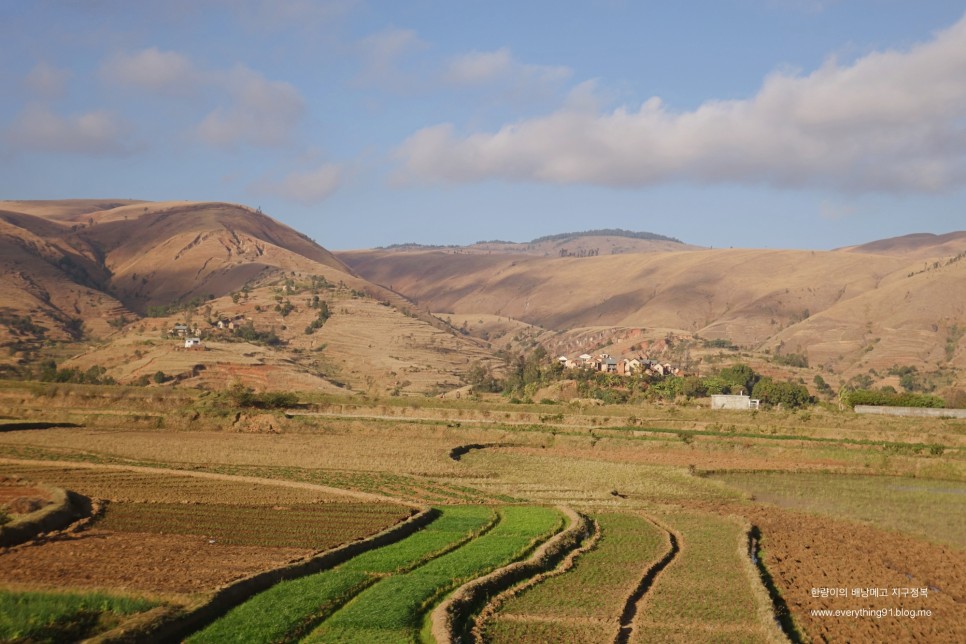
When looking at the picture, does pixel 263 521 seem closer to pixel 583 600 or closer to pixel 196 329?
pixel 583 600

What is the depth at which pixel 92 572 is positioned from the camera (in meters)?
20.5

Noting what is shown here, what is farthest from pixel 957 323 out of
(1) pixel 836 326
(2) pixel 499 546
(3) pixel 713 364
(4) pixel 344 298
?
(2) pixel 499 546

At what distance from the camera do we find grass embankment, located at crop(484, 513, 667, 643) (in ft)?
60.5

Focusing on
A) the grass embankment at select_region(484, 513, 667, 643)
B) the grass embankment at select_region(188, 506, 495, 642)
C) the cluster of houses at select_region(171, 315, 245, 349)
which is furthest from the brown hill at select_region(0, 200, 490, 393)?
the grass embankment at select_region(484, 513, 667, 643)

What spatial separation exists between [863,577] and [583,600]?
856cm

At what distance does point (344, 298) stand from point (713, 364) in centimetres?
7536

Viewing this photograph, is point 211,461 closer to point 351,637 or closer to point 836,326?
point 351,637

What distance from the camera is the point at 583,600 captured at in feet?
68.9

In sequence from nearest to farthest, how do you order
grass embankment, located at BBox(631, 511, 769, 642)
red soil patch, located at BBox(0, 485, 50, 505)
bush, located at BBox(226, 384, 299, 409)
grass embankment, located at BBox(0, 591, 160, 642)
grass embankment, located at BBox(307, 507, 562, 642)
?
1. grass embankment, located at BBox(0, 591, 160, 642)
2. grass embankment, located at BBox(307, 507, 562, 642)
3. grass embankment, located at BBox(631, 511, 769, 642)
4. red soil patch, located at BBox(0, 485, 50, 505)
5. bush, located at BBox(226, 384, 299, 409)

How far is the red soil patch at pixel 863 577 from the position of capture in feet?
64.0

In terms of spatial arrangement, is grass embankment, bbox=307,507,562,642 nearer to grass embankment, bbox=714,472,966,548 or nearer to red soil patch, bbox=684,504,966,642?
red soil patch, bbox=684,504,966,642

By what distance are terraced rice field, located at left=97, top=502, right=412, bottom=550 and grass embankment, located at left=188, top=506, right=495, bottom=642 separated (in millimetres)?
2133

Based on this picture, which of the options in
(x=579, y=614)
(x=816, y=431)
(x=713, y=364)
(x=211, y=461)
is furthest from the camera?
(x=713, y=364)

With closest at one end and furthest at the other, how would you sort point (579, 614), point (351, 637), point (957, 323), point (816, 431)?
point (351, 637), point (579, 614), point (816, 431), point (957, 323)
